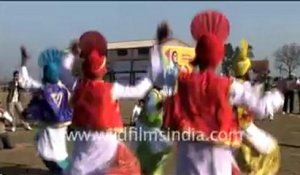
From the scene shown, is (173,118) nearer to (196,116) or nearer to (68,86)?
(196,116)

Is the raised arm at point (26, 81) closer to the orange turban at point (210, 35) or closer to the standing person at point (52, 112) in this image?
the standing person at point (52, 112)

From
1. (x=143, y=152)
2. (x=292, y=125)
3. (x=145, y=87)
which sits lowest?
(x=292, y=125)

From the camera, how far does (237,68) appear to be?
832 centimetres

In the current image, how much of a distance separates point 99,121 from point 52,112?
229 cm

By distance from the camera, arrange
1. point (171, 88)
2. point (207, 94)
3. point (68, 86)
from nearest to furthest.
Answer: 1. point (207, 94)
2. point (171, 88)
3. point (68, 86)

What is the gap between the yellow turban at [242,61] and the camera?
8266mm

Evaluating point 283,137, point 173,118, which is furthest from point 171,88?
point 283,137

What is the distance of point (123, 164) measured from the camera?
6.72m

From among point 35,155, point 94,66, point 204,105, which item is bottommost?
→ point 35,155

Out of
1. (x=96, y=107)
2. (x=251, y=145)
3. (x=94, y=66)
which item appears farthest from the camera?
(x=251, y=145)

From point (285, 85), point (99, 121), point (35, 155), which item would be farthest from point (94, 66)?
point (35, 155)

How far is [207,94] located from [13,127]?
12623mm

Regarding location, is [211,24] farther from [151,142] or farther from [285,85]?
[151,142]

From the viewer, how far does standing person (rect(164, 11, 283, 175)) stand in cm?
575
